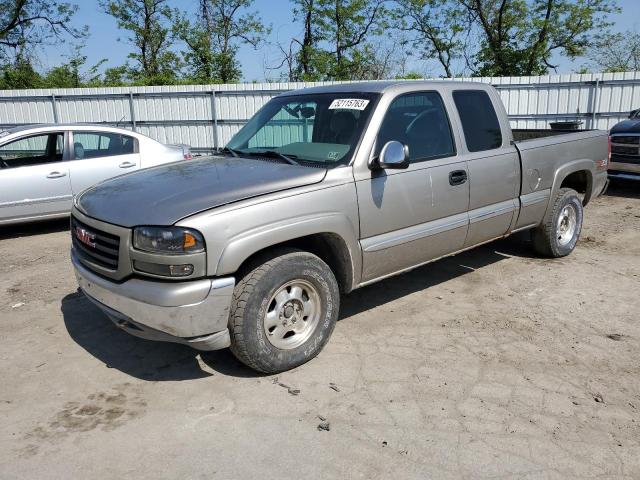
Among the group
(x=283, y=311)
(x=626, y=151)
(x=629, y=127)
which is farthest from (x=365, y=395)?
(x=629, y=127)

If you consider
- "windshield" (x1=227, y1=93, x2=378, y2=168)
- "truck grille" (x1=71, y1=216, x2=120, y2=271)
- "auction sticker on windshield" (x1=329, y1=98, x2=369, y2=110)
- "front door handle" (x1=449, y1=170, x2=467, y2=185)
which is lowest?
"truck grille" (x1=71, y1=216, x2=120, y2=271)

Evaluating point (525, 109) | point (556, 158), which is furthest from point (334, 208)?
point (525, 109)

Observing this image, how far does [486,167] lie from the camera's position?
4922 millimetres

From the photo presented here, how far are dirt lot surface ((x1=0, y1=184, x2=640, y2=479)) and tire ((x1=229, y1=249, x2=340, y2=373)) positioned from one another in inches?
7.0

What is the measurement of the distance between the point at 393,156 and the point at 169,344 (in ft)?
7.31

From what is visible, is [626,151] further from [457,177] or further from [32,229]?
[32,229]

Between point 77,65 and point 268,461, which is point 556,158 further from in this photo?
point 77,65

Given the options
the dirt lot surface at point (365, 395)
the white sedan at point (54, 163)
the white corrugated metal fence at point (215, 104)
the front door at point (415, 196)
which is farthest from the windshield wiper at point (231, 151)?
the white corrugated metal fence at point (215, 104)

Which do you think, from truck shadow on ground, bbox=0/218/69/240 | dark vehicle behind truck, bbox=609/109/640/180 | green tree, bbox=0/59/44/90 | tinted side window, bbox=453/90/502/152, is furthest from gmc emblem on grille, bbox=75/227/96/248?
green tree, bbox=0/59/44/90

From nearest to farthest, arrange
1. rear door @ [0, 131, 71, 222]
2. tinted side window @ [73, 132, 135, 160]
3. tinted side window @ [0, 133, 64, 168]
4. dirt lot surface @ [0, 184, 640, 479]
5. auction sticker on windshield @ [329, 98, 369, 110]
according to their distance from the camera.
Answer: dirt lot surface @ [0, 184, 640, 479]
auction sticker on windshield @ [329, 98, 369, 110]
rear door @ [0, 131, 71, 222]
tinted side window @ [0, 133, 64, 168]
tinted side window @ [73, 132, 135, 160]

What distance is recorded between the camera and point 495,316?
4.74 metres

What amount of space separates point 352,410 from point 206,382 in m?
1.03

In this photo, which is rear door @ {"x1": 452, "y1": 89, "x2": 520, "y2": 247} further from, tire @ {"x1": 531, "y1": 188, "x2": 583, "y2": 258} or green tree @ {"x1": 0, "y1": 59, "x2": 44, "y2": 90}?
green tree @ {"x1": 0, "y1": 59, "x2": 44, "y2": 90}

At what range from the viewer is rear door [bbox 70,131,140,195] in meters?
7.94
